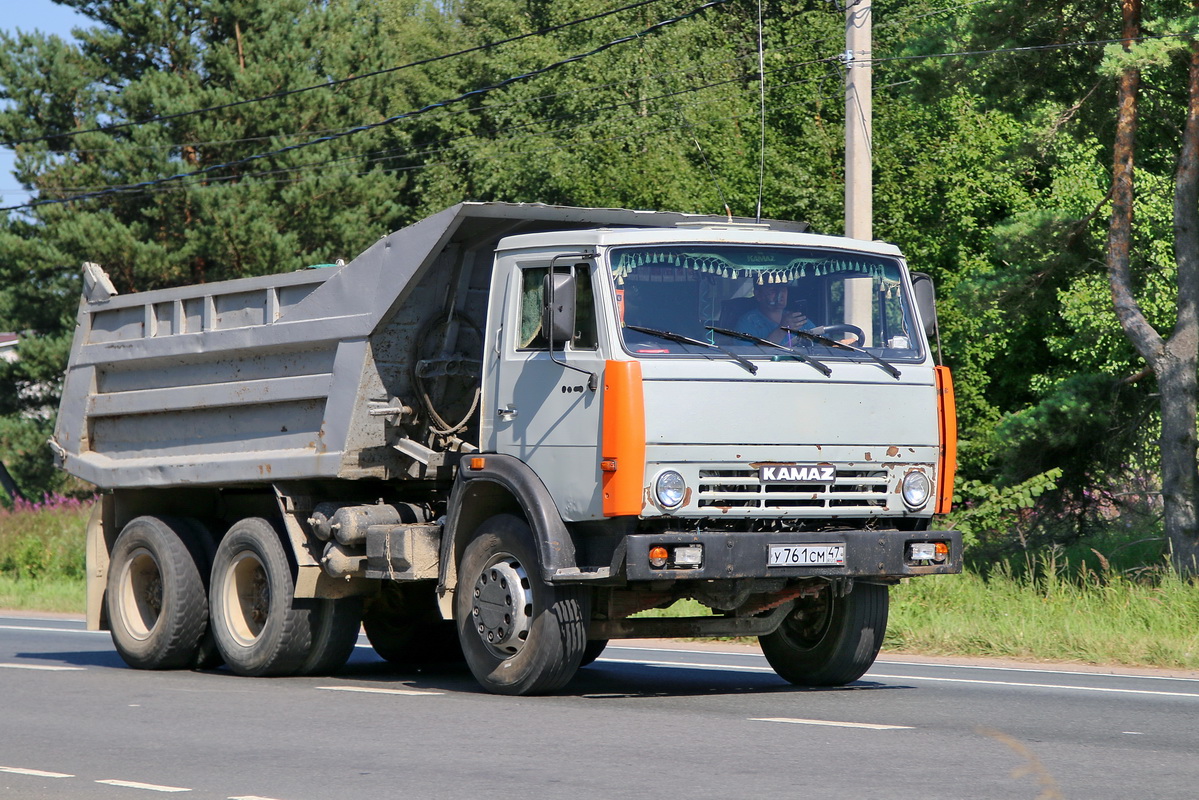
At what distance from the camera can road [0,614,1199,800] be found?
6945 millimetres

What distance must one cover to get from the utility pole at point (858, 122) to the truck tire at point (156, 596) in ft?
22.8

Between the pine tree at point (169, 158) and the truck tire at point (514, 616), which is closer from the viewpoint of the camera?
the truck tire at point (514, 616)

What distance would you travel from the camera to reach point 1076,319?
2431 centimetres

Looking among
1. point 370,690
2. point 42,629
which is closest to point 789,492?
point 370,690

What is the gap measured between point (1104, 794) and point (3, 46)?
4154 cm

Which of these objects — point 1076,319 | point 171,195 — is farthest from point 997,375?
point 171,195

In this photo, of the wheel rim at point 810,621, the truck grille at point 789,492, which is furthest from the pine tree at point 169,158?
the truck grille at point 789,492

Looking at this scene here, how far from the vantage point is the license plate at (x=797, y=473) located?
9.59m

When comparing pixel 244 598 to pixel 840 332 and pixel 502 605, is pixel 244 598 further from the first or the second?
pixel 840 332

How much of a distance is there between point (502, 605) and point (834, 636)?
2246mm

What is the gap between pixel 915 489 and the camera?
10.1 metres

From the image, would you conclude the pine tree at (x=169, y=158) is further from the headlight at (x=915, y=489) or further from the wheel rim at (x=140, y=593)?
the headlight at (x=915, y=489)

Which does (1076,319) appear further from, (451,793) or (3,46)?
(3,46)

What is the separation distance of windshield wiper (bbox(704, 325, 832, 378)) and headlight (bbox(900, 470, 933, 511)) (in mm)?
866
